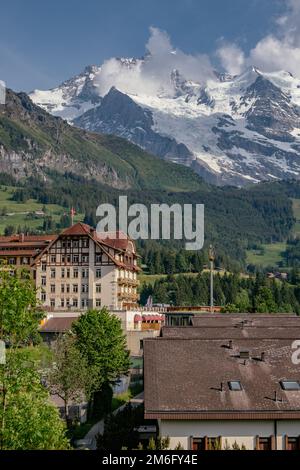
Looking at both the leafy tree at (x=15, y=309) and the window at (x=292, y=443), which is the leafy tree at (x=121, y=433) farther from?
the leafy tree at (x=15, y=309)

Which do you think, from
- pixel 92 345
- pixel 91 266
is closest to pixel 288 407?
pixel 92 345

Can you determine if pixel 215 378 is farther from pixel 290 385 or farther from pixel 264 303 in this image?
pixel 264 303

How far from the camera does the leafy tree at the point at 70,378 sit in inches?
2426

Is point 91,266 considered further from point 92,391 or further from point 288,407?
point 288,407

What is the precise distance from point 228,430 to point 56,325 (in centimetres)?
7873

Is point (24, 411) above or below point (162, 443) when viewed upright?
above

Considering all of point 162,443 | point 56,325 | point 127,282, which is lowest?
point 162,443

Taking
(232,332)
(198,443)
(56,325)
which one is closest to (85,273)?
(56,325)

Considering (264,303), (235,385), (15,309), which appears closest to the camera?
(15,309)

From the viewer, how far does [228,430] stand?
37.2m

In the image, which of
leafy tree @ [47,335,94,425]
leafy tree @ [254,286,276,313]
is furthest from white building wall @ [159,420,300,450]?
leafy tree @ [254,286,276,313]

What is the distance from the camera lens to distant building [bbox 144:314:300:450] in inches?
1454

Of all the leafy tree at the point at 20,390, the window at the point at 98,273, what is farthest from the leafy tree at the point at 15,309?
the window at the point at 98,273

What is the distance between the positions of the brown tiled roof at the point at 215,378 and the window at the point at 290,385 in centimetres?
25
